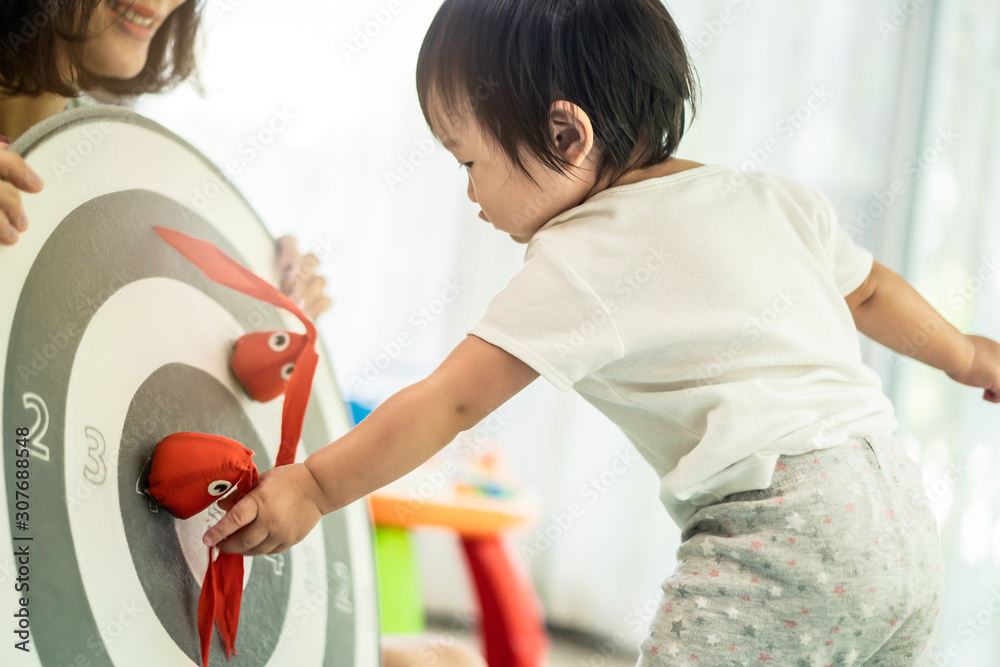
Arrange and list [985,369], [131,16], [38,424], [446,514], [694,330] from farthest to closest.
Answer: [446,514] → [985,369] → [131,16] → [694,330] → [38,424]

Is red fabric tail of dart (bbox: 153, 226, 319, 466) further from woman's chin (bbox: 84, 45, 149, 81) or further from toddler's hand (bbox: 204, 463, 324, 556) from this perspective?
woman's chin (bbox: 84, 45, 149, 81)

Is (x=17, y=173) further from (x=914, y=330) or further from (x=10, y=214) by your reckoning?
(x=914, y=330)

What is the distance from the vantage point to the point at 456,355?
54 cm

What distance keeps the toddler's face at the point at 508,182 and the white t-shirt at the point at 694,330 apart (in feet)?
0.08

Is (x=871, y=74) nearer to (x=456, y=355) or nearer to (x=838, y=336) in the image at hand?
(x=838, y=336)

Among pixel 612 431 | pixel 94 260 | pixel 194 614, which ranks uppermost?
pixel 94 260

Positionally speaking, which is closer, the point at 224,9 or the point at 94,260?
the point at 94,260

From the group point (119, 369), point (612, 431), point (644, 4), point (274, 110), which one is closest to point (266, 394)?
point (119, 369)

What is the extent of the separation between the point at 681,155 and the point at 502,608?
1191mm

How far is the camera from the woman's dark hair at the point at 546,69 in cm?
61

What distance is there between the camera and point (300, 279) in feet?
→ 2.69

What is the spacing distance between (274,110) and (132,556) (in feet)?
5.83

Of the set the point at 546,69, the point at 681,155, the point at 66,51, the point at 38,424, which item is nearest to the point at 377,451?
the point at 38,424

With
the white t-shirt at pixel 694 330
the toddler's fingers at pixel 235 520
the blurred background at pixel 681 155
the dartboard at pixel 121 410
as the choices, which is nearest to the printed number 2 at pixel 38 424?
the dartboard at pixel 121 410
